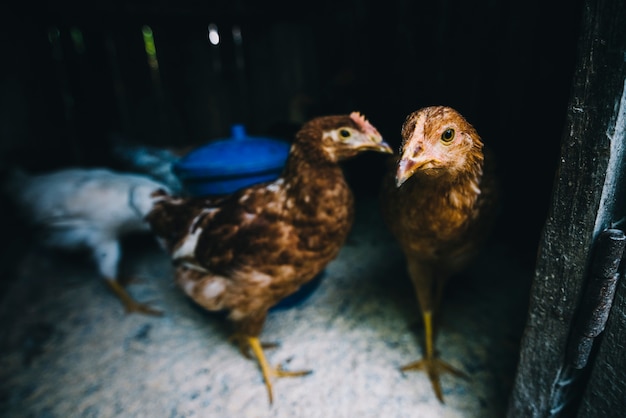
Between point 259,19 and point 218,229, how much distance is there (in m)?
2.93

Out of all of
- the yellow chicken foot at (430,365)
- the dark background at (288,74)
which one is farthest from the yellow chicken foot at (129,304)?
the yellow chicken foot at (430,365)

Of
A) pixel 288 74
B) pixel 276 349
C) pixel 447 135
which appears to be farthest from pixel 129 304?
pixel 288 74

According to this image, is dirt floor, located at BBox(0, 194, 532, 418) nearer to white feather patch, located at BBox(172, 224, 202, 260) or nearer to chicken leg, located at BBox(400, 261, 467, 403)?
chicken leg, located at BBox(400, 261, 467, 403)

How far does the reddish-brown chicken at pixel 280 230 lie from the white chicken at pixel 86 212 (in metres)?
0.85

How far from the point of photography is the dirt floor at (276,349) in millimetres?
1460

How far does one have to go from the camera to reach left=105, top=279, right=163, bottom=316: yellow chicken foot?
2.15 metres

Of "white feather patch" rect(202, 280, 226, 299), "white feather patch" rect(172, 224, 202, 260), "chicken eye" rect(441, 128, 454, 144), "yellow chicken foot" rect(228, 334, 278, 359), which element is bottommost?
"yellow chicken foot" rect(228, 334, 278, 359)

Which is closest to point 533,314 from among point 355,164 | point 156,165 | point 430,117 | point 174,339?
point 430,117

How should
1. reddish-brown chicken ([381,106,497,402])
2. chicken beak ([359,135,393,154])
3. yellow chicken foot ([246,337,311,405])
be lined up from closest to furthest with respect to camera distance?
reddish-brown chicken ([381,106,497,402]) < chicken beak ([359,135,393,154]) < yellow chicken foot ([246,337,311,405])

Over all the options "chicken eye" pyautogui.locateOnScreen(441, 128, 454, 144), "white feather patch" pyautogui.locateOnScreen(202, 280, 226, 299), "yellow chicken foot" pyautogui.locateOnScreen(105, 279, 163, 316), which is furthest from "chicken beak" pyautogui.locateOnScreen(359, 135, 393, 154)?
"yellow chicken foot" pyautogui.locateOnScreen(105, 279, 163, 316)

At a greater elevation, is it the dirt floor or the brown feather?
the brown feather

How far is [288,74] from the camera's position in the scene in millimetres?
3688

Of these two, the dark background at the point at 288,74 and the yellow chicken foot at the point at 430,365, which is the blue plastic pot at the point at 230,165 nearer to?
the dark background at the point at 288,74

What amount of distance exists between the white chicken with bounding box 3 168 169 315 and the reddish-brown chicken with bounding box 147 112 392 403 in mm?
854
